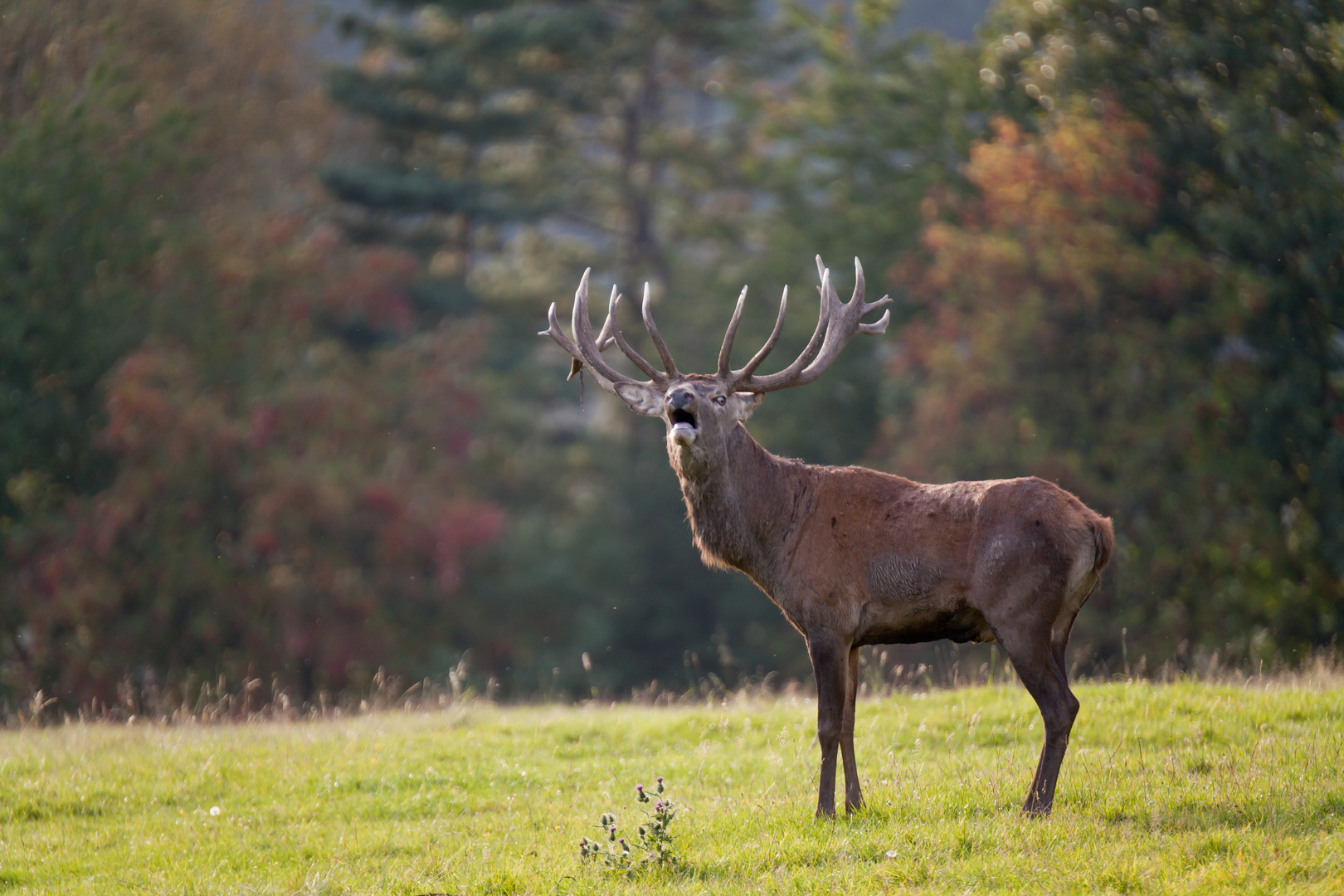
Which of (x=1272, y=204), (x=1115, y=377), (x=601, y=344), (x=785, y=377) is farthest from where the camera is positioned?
(x=1115, y=377)

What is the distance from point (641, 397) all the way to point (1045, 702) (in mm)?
2856

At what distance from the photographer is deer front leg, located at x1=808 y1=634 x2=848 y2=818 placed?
704 cm

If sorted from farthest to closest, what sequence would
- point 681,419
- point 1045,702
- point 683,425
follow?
point 681,419, point 683,425, point 1045,702

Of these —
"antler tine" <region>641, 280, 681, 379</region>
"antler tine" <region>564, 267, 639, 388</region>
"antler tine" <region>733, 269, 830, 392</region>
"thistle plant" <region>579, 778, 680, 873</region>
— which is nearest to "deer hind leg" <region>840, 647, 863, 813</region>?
"thistle plant" <region>579, 778, 680, 873</region>

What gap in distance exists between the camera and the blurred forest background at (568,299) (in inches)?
781

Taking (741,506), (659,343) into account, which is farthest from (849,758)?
(659,343)

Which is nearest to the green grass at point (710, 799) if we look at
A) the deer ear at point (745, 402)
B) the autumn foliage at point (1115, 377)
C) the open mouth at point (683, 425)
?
the open mouth at point (683, 425)

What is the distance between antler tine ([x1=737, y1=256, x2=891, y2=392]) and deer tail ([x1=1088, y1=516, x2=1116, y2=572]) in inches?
69.0

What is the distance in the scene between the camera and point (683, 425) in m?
7.16

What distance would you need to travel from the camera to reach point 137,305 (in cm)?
2244

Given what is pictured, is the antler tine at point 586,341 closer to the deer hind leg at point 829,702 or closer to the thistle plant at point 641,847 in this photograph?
the deer hind leg at point 829,702

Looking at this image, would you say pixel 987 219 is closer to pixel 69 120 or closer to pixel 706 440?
pixel 69 120

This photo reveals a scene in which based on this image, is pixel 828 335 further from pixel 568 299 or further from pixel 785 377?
pixel 568 299

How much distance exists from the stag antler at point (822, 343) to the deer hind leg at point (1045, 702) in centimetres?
192
